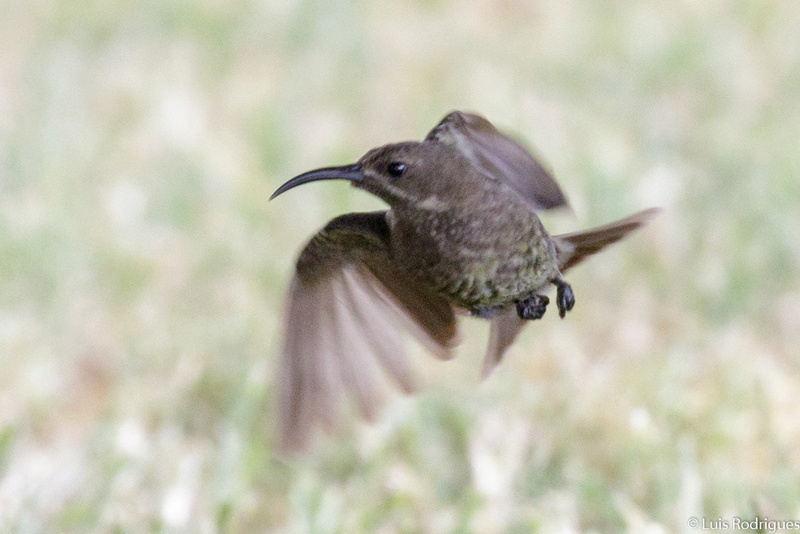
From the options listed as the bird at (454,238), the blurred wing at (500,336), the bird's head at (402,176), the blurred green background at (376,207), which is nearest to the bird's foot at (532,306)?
the bird at (454,238)

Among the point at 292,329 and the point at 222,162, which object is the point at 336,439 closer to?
the point at 292,329

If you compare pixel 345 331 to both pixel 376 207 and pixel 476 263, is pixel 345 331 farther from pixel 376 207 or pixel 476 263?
pixel 376 207

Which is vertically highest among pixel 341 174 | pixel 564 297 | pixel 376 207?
pixel 341 174

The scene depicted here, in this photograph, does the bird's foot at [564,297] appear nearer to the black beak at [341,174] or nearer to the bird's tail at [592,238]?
the bird's tail at [592,238]

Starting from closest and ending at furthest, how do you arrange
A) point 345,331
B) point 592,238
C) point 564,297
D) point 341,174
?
point 341,174 < point 564,297 < point 592,238 < point 345,331

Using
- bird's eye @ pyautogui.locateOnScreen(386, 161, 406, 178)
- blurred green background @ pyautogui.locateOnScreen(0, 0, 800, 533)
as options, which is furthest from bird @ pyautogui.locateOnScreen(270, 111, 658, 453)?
blurred green background @ pyautogui.locateOnScreen(0, 0, 800, 533)

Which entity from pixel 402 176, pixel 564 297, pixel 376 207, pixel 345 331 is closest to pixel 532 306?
pixel 564 297
